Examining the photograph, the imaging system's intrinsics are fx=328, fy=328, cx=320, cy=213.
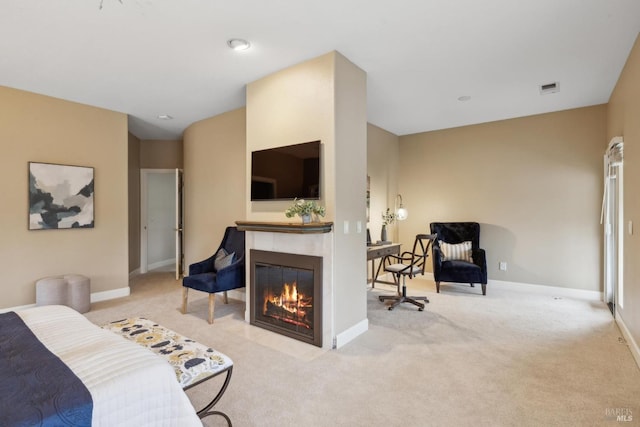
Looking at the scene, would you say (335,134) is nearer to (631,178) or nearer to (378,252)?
(378,252)

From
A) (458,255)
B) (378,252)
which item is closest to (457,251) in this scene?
(458,255)

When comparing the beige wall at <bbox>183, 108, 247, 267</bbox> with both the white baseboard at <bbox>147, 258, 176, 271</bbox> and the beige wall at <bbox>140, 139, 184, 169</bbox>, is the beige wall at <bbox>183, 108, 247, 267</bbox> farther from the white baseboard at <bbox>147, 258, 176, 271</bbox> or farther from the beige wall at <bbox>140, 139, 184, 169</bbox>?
the white baseboard at <bbox>147, 258, 176, 271</bbox>

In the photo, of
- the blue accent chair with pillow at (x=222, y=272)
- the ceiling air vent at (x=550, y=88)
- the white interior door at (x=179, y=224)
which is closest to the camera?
the blue accent chair with pillow at (x=222, y=272)

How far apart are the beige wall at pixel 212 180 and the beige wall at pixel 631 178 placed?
4.10 m

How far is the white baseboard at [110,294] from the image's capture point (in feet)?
14.6

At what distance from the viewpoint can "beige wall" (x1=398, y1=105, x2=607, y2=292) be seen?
4527mm

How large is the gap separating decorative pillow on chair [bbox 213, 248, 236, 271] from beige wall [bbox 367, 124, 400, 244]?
2260 mm

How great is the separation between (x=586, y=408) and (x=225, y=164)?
4.54 metres

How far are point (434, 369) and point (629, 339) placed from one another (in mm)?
1956

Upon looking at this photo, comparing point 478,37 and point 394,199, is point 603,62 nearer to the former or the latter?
point 478,37

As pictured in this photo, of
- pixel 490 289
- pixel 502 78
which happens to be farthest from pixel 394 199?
pixel 502 78

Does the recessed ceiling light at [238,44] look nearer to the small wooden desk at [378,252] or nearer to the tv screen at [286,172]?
the tv screen at [286,172]

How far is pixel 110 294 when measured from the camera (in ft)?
15.1

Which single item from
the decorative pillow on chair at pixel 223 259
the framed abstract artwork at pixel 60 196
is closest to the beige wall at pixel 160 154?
the framed abstract artwork at pixel 60 196
